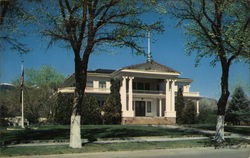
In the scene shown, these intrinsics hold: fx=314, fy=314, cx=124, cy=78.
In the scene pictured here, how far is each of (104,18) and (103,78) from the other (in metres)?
32.9

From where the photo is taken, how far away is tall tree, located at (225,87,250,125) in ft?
134

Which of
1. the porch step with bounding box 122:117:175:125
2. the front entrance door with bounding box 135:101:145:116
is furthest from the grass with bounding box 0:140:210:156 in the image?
the front entrance door with bounding box 135:101:145:116

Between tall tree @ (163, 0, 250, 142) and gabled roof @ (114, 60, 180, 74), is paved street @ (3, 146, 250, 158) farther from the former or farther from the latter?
gabled roof @ (114, 60, 180, 74)

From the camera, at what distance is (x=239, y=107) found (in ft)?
135

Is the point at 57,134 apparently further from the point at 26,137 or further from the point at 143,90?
the point at 143,90

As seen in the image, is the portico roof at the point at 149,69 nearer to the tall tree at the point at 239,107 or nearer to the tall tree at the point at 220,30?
the tall tree at the point at 239,107

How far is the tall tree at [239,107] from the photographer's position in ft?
134

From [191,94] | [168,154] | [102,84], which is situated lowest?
[168,154]

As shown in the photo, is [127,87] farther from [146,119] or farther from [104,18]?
[104,18]

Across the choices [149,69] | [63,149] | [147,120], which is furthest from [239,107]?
[63,149]

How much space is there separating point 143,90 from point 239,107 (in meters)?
13.2

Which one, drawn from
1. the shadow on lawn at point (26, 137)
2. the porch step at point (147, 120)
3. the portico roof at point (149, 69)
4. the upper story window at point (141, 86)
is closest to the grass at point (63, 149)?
the shadow on lawn at point (26, 137)

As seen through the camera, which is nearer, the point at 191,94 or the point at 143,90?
the point at 143,90

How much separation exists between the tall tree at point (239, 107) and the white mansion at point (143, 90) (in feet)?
24.9
